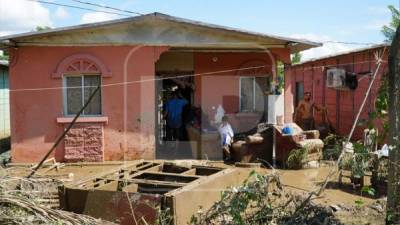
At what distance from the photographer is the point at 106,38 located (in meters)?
12.0

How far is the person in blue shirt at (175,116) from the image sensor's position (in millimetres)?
13695

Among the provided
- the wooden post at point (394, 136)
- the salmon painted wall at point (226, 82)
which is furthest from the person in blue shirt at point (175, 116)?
the wooden post at point (394, 136)

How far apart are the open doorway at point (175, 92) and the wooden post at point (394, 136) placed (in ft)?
28.8

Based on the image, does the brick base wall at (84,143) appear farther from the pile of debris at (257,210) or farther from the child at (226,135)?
the pile of debris at (257,210)

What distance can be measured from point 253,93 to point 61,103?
5.50 meters

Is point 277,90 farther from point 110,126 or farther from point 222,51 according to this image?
point 110,126

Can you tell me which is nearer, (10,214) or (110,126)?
(10,214)

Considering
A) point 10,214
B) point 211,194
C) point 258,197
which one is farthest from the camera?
point 211,194

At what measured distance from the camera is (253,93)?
14102mm

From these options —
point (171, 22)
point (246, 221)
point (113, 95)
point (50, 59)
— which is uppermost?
point (171, 22)

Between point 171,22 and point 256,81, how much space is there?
343cm

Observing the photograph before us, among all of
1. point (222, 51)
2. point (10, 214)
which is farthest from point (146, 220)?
point (222, 51)

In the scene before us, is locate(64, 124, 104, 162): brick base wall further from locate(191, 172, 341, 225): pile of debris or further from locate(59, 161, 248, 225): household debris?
locate(191, 172, 341, 225): pile of debris

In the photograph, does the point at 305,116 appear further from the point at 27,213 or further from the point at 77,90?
the point at 27,213
